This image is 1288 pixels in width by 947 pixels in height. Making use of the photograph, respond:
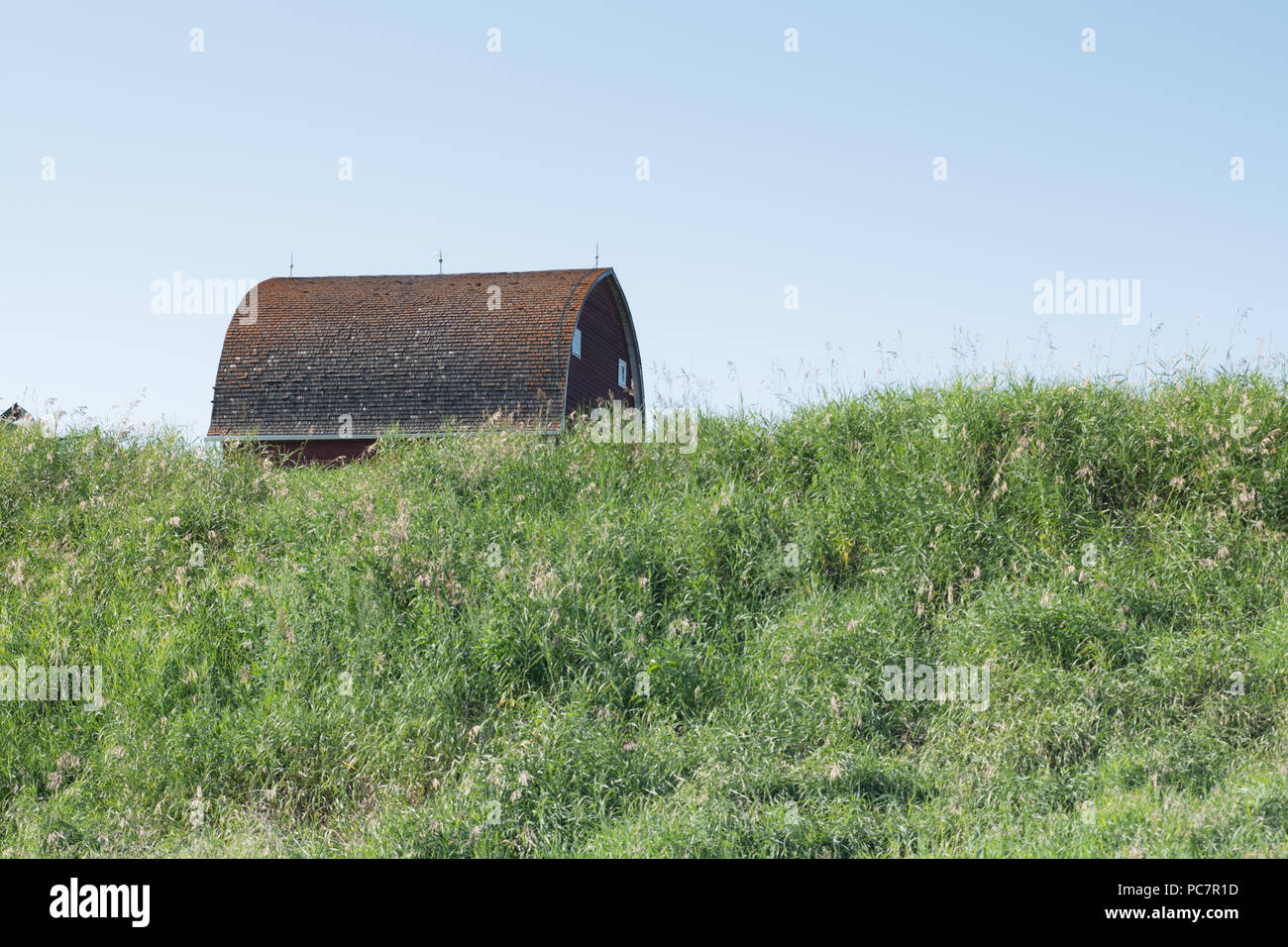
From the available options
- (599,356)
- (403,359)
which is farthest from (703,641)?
(599,356)

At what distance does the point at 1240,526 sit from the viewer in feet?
23.5

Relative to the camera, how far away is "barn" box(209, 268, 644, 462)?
21234mm

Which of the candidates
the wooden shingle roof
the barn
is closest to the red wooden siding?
the barn

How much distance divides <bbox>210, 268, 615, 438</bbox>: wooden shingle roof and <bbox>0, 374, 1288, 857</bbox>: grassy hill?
11820 millimetres

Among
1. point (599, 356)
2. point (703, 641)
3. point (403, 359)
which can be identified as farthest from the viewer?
point (599, 356)

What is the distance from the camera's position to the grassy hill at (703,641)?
5.20m

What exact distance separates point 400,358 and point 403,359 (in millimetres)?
85

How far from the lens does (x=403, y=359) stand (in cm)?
2211

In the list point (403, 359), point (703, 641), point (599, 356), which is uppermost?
point (599, 356)

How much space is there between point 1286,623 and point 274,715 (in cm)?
713

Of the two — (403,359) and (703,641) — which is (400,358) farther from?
(703,641)

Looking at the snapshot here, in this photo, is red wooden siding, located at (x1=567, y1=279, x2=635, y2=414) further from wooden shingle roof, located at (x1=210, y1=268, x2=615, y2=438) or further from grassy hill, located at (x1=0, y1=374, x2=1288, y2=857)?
grassy hill, located at (x1=0, y1=374, x2=1288, y2=857)
